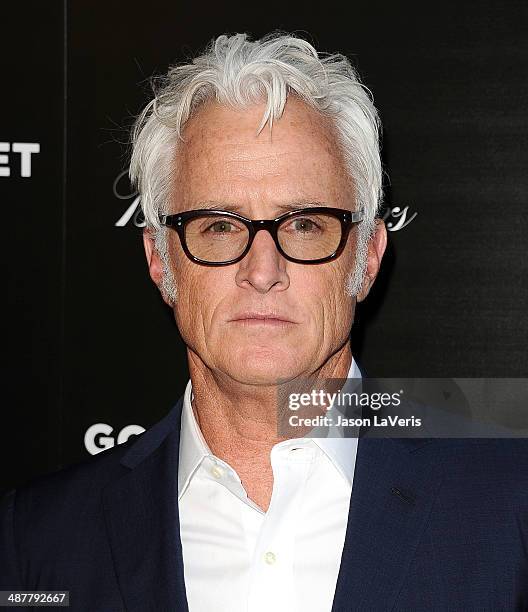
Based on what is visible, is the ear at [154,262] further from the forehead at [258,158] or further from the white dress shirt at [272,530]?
the white dress shirt at [272,530]

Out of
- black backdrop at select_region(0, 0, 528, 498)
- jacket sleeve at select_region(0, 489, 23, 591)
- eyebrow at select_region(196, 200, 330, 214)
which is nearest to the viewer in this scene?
eyebrow at select_region(196, 200, 330, 214)

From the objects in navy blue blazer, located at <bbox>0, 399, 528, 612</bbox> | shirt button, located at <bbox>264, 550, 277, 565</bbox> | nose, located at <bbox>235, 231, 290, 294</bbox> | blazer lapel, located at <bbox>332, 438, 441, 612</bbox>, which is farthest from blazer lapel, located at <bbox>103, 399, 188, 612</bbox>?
nose, located at <bbox>235, 231, 290, 294</bbox>

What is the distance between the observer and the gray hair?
1.57 meters

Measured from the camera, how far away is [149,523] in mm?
1552

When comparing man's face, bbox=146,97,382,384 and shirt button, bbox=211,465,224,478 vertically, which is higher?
man's face, bbox=146,97,382,384

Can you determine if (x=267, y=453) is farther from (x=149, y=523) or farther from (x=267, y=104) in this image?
(x=267, y=104)

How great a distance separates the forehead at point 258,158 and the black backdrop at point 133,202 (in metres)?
0.60

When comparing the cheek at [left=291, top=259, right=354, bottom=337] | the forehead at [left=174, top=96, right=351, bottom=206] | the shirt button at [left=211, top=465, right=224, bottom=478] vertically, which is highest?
the forehead at [left=174, top=96, right=351, bottom=206]

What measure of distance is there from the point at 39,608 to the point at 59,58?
1289mm

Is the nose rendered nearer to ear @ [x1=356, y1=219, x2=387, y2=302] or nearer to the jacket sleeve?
ear @ [x1=356, y1=219, x2=387, y2=302]

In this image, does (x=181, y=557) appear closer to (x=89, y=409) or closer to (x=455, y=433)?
(x=455, y=433)

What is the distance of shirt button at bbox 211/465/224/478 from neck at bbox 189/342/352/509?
5 cm

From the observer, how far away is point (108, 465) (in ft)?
5.57

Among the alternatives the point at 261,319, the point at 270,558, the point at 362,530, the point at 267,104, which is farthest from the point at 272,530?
the point at 267,104
